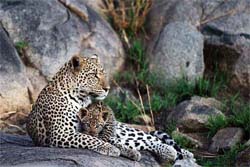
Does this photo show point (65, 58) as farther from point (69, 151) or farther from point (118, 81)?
point (69, 151)

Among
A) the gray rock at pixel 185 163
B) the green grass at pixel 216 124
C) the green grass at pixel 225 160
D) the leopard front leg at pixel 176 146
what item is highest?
the leopard front leg at pixel 176 146

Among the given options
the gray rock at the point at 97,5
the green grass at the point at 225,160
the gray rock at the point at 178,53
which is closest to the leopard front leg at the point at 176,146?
the green grass at the point at 225,160

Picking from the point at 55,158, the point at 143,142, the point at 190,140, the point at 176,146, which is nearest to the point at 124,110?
the point at 190,140

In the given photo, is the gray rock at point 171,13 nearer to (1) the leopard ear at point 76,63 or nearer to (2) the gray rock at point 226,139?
(2) the gray rock at point 226,139

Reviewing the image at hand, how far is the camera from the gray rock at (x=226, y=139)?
1229 cm

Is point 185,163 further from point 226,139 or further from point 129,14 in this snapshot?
point 129,14

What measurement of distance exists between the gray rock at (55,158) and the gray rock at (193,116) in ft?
9.34

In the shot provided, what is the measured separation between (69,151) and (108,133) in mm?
838

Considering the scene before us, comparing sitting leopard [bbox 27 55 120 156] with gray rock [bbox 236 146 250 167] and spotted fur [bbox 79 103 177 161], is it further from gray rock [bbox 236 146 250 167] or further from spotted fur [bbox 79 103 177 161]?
gray rock [bbox 236 146 250 167]

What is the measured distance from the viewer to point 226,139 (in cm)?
1241

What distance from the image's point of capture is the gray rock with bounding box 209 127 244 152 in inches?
484

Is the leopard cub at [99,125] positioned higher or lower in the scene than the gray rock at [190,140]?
higher

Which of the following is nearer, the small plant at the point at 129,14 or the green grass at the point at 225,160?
the green grass at the point at 225,160

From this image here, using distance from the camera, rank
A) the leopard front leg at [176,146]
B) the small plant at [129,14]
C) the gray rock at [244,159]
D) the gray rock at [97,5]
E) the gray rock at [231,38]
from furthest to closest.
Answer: the gray rock at [97,5] → the small plant at [129,14] → the gray rock at [231,38] → the gray rock at [244,159] → the leopard front leg at [176,146]
